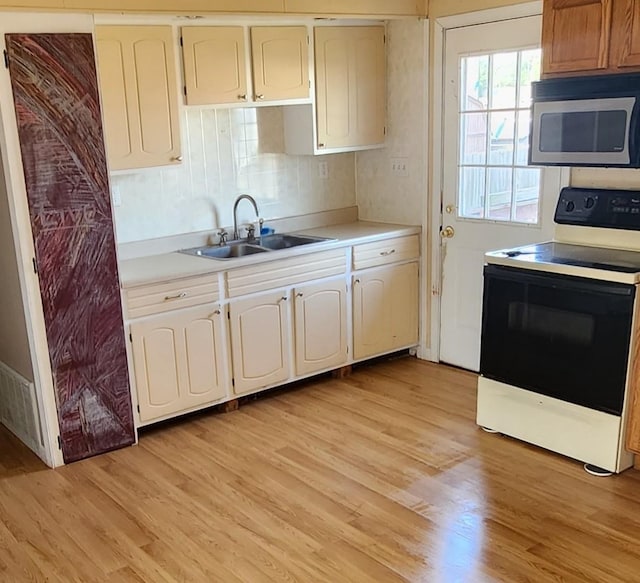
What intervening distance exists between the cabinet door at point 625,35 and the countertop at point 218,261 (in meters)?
1.71

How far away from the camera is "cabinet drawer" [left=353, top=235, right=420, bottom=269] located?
4.31 m

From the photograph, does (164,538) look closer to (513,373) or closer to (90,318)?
(90,318)

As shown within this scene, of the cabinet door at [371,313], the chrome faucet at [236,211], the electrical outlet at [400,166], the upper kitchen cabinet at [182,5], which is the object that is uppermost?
the upper kitchen cabinet at [182,5]

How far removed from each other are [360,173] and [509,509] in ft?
8.78

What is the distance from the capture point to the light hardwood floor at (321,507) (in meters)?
2.56

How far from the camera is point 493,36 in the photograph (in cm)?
394

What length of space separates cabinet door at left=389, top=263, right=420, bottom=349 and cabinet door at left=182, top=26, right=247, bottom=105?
1.51 metres

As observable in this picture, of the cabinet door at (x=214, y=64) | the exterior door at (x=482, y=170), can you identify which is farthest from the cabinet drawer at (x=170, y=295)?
the exterior door at (x=482, y=170)

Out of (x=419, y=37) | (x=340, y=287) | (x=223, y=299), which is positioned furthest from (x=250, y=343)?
(x=419, y=37)

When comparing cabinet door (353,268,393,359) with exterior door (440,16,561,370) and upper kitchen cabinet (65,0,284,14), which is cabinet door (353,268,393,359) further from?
upper kitchen cabinet (65,0,284,14)

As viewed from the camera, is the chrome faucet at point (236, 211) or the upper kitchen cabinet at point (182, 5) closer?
the upper kitchen cabinet at point (182, 5)

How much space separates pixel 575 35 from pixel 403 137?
1.45 metres

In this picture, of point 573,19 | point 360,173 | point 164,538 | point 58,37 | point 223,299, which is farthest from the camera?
point 360,173

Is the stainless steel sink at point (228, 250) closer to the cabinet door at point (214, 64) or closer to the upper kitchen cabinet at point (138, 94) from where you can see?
the upper kitchen cabinet at point (138, 94)
